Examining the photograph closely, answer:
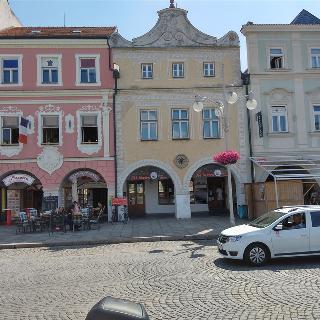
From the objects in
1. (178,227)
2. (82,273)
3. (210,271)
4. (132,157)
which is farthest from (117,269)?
(132,157)

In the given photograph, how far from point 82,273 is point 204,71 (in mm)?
17843

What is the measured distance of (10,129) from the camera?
82.2 ft

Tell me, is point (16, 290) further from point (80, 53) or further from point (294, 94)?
point (294, 94)

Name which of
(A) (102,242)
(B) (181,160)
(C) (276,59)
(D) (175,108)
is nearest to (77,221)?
(A) (102,242)

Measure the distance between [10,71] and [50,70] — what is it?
232 centimetres

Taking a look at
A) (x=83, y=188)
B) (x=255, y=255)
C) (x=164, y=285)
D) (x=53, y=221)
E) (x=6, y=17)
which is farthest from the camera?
(x=6, y=17)

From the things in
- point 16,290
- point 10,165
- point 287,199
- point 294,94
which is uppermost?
point 294,94

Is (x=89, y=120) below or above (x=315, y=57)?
below

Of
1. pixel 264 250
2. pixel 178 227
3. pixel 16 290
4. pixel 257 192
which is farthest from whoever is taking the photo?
pixel 257 192

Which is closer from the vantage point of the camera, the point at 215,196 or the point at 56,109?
the point at 56,109

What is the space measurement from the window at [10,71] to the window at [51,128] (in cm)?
287

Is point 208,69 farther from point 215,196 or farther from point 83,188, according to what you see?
point 83,188

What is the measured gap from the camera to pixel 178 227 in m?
20.3

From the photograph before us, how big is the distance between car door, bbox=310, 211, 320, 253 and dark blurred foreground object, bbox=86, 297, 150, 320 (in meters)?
8.91
